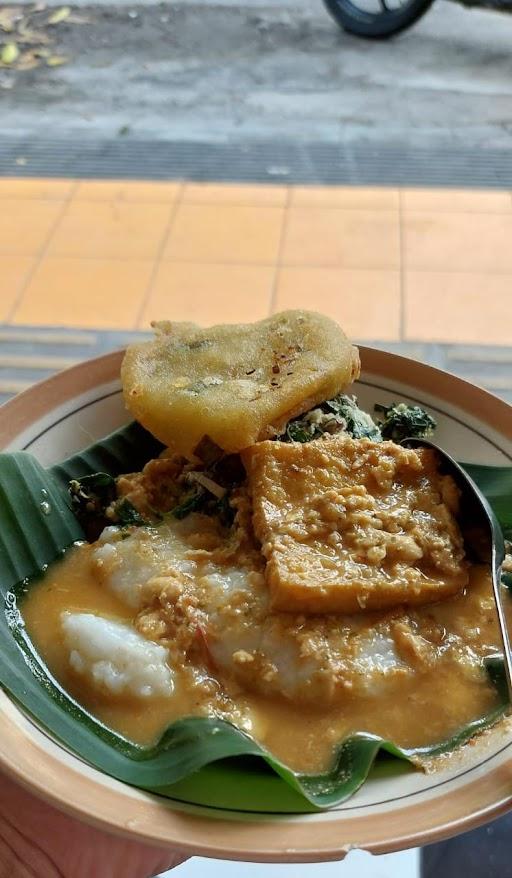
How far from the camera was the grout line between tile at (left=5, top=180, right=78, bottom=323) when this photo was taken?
2587 mm

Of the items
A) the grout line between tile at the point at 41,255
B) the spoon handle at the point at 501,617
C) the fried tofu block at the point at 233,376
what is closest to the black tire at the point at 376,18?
the grout line between tile at the point at 41,255

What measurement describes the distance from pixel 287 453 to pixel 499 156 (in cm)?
256

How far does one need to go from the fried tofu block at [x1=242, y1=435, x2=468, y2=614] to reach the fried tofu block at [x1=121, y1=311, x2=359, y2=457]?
2.4 inches

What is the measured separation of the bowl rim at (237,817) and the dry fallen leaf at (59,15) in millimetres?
4723

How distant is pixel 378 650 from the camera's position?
108 centimetres

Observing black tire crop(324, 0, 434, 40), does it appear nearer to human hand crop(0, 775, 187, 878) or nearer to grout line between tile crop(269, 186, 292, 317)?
grout line between tile crop(269, 186, 292, 317)

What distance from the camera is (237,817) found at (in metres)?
0.89

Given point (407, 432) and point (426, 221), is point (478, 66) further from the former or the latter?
point (407, 432)

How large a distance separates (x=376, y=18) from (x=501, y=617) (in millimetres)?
4269

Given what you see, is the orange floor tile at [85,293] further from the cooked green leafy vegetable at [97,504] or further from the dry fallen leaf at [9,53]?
the dry fallen leaf at [9,53]

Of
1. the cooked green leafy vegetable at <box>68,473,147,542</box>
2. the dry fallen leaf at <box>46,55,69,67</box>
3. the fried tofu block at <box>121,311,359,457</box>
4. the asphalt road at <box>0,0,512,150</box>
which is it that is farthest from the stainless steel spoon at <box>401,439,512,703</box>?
the dry fallen leaf at <box>46,55,69,67</box>

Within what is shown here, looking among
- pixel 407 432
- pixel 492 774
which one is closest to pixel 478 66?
pixel 407 432

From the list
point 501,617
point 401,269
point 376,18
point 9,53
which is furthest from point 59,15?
point 501,617

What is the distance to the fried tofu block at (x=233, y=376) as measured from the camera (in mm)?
1222
